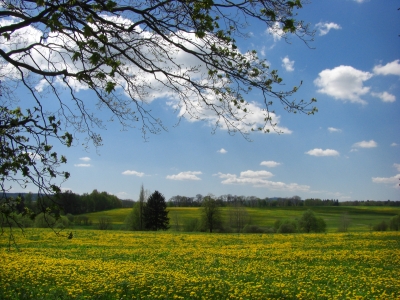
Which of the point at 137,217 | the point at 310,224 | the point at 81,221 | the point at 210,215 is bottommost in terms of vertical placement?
the point at 81,221

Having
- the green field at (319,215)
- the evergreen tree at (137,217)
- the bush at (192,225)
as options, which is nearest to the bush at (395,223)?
the green field at (319,215)

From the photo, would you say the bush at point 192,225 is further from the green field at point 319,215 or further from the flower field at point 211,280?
the flower field at point 211,280

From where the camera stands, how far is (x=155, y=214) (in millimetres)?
66750

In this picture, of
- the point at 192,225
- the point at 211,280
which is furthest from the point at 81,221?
the point at 211,280

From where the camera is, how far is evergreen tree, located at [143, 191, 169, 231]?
6625 cm

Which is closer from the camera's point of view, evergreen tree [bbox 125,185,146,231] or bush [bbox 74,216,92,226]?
evergreen tree [bbox 125,185,146,231]

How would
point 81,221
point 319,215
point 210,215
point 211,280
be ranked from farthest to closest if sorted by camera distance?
1. point 319,215
2. point 81,221
3. point 210,215
4. point 211,280

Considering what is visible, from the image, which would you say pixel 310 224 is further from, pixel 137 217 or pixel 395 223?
pixel 137 217

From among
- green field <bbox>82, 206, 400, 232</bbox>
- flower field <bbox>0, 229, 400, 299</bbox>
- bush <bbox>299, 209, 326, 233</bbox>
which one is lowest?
green field <bbox>82, 206, 400, 232</bbox>

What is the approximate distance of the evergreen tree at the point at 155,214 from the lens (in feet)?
217

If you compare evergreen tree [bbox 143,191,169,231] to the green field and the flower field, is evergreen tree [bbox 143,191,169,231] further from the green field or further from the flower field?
the flower field

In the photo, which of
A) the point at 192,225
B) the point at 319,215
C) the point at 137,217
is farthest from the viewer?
the point at 319,215

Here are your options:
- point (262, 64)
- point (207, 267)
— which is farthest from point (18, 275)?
point (262, 64)

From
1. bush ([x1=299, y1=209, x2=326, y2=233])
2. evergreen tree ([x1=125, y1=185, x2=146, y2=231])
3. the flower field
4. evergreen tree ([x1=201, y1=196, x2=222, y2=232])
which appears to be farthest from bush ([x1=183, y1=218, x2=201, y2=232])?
the flower field
